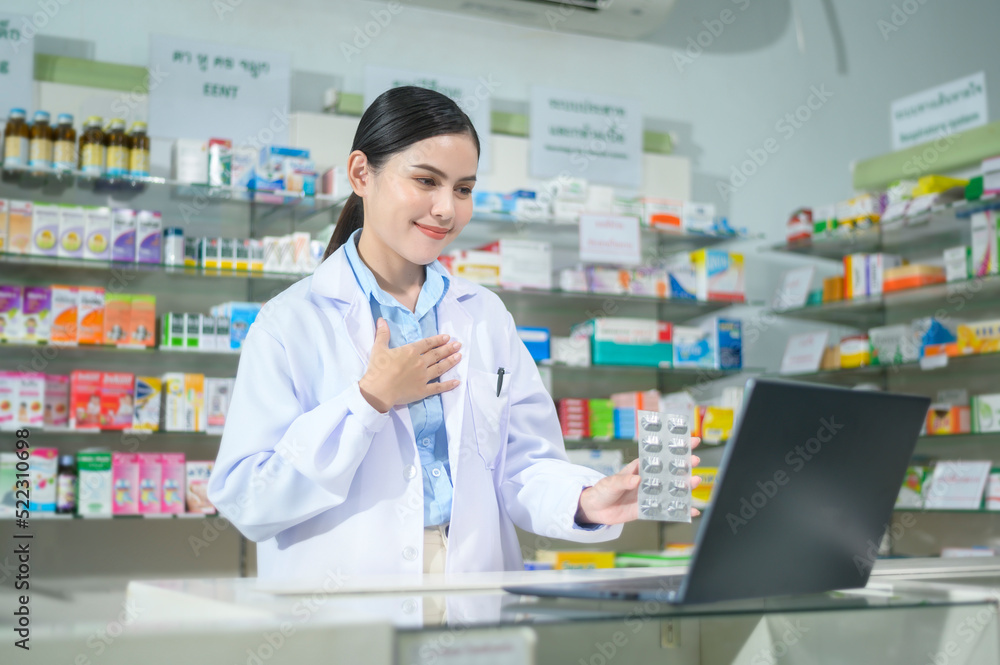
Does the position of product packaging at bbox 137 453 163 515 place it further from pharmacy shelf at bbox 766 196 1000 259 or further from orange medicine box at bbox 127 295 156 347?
pharmacy shelf at bbox 766 196 1000 259

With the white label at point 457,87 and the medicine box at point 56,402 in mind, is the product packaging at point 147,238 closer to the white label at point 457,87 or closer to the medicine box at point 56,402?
the medicine box at point 56,402

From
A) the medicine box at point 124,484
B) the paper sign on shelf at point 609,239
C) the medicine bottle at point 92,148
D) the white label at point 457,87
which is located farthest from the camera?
the white label at point 457,87

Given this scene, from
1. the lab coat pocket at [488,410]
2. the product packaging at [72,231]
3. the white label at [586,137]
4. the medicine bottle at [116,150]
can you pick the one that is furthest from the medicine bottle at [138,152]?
the lab coat pocket at [488,410]

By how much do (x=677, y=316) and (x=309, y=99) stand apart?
2.28 meters

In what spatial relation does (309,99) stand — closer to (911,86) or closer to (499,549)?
(499,549)

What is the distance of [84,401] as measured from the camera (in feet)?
13.0

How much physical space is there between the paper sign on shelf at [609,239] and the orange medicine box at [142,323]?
2.05 metres

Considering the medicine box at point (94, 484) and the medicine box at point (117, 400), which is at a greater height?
the medicine box at point (117, 400)

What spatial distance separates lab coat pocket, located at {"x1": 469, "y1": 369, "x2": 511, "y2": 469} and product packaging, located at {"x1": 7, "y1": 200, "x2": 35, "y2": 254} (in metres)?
2.79

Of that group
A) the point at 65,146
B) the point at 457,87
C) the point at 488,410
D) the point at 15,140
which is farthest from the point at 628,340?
the point at 488,410

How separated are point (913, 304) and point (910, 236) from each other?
36 cm

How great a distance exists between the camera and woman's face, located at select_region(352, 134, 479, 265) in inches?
73.0

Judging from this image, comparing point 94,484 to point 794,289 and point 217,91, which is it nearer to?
point 217,91

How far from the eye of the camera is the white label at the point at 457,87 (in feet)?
16.4
